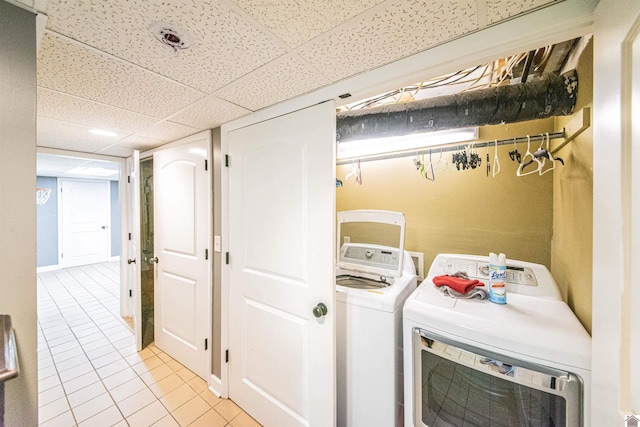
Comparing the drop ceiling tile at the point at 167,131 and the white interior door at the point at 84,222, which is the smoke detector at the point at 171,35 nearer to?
the drop ceiling tile at the point at 167,131

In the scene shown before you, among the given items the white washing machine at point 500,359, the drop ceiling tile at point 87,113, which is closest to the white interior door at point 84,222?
the drop ceiling tile at point 87,113

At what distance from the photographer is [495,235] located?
1.76 meters

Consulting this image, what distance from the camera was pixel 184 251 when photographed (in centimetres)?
210

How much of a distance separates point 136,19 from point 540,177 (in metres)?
2.27

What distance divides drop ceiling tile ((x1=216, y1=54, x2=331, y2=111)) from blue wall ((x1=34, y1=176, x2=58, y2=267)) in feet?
22.7

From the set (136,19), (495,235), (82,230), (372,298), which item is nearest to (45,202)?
(82,230)

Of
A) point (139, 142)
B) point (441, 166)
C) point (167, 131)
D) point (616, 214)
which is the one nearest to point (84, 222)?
point (139, 142)

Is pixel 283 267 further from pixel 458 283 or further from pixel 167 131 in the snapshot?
pixel 167 131

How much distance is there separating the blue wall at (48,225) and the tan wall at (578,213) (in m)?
8.42

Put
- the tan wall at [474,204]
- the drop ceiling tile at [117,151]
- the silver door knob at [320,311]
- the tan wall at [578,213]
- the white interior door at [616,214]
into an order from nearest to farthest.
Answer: the white interior door at [616,214] < the tan wall at [578,213] < the silver door knob at [320,311] < the tan wall at [474,204] < the drop ceiling tile at [117,151]

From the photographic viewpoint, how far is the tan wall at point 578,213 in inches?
37.0

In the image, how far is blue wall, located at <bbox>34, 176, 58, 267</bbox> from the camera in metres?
5.30

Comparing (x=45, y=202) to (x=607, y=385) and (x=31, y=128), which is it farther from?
(x=607, y=385)

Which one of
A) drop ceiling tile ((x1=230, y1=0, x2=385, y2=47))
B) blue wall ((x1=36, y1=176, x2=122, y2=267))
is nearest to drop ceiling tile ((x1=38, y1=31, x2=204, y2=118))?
drop ceiling tile ((x1=230, y1=0, x2=385, y2=47))
